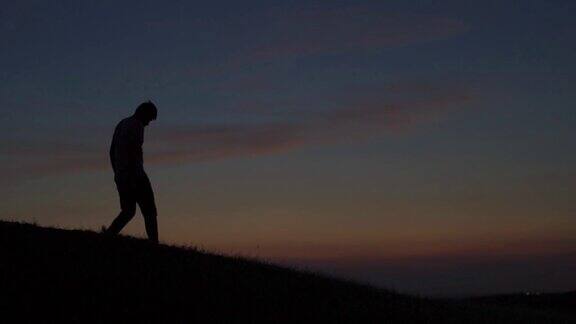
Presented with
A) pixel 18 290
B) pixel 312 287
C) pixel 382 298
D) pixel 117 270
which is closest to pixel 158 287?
pixel 117 270

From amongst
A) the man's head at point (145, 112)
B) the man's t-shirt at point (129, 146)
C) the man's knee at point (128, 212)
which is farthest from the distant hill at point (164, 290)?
the man's head at point (145, 112)

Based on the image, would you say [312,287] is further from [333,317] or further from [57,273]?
[57,273]

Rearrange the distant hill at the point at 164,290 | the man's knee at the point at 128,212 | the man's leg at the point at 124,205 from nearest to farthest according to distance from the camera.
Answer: the distant hill at the point at 164,290
the man's leg at the point at 124,205
the man's knee at the point at 128,212

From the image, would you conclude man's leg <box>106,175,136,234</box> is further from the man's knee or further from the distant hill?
the distant hill

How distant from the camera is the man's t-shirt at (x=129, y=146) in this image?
46.2ft

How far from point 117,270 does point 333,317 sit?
12.5ft

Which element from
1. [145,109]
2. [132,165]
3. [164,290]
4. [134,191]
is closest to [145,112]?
[145,109]

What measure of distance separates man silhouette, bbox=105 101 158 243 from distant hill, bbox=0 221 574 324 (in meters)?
0.86

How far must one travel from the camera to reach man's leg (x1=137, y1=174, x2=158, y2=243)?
1414 cm

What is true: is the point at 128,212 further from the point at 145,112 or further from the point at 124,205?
the point at 145,112

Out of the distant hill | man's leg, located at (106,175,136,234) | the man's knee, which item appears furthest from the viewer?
the man's knee

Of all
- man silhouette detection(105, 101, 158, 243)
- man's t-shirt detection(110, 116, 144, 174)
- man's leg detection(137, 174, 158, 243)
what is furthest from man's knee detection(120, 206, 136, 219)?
man's t-shirt detection(110, 116, 144, 174)

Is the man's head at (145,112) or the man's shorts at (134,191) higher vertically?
the man's head at (145,112)

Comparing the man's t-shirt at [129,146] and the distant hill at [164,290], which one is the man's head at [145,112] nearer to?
the man's t-shirt at [129,146]
